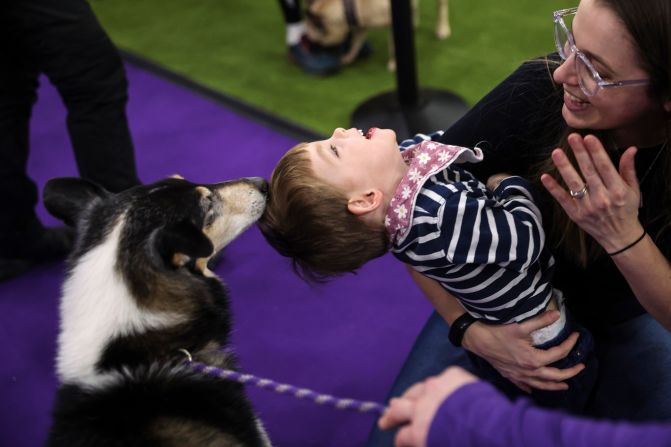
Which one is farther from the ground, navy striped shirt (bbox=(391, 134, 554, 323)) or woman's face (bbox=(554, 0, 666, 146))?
Answer: woman's face (bbox=(554, 0, 666, 146))

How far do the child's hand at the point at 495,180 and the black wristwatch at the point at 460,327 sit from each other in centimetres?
30

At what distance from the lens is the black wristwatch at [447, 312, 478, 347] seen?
59.5 inches

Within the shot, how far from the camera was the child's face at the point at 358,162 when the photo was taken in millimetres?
1359

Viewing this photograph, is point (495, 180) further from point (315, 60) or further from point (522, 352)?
point (315, 60)

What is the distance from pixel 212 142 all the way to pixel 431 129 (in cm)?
112

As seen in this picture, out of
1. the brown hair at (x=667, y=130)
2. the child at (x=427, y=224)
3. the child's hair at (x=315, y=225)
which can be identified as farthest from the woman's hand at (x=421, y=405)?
the brown hair at (x=667, y=130)

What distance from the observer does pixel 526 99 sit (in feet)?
4.91

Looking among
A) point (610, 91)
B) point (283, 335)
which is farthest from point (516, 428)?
point (283, 335)

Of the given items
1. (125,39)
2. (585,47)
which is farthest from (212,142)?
(585,47)

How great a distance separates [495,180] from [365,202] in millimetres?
336

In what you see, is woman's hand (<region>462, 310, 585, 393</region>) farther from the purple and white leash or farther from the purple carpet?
the purple carpet

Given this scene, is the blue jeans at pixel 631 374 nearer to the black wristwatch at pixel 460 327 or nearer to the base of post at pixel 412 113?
the black wristwatch at pixel 460 327

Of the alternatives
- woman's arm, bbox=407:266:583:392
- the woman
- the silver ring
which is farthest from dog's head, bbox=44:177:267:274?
the silver ring

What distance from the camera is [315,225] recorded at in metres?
1.36
